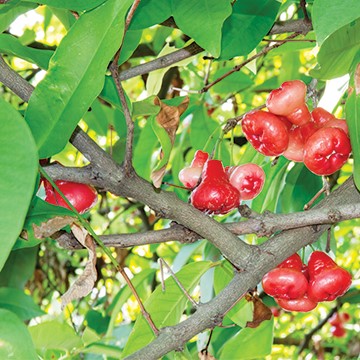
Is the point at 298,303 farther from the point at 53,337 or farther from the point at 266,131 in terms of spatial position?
the point at 53,337

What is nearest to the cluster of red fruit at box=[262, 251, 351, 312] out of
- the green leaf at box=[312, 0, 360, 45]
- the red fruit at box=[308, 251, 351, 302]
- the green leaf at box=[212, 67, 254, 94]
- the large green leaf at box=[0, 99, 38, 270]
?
the red fruit at box=[308, 251, 351, 302]

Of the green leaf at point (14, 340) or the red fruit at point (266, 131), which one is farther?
the red fruit at point (266, 131)

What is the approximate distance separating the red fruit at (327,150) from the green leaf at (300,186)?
0.90 ft

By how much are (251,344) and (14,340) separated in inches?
25.4

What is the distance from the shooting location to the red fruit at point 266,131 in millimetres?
861

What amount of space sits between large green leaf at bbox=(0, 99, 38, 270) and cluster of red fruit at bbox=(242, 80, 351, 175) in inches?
17.1

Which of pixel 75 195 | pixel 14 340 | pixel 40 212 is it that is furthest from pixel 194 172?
pixel 14 340

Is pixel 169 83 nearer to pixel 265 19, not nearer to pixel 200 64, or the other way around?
pixel 200 64

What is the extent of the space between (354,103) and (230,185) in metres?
0.18

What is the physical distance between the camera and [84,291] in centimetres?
65

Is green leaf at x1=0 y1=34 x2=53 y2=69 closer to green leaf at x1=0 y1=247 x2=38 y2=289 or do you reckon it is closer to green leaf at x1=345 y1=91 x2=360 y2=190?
green leaf at x1=345 y1=91 x2=360 y2=190

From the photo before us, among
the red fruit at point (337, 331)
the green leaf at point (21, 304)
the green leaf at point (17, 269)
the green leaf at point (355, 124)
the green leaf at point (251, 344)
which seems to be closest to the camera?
the green leaf at point (355, 124)

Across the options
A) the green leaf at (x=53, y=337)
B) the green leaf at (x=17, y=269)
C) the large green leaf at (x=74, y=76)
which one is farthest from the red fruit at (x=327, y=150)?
the green leaf at (x=17, y=269)

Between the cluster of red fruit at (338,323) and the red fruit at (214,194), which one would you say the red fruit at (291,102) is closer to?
the red fruit at (214,194)
